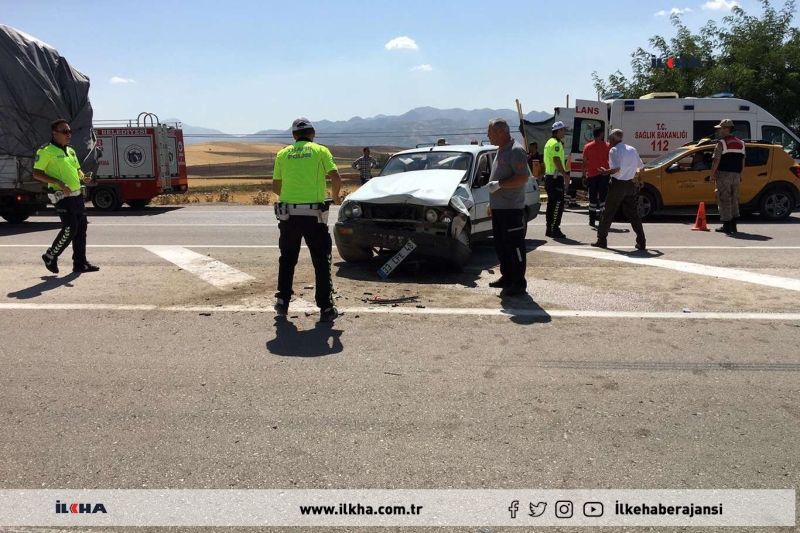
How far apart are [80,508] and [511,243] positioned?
4962 mm

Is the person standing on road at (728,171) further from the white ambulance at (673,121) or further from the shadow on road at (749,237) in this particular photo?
the white ambulance at (673,121)

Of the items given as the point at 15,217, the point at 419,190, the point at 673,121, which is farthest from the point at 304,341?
the point at 673,121

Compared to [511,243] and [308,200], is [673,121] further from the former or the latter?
[308,200]

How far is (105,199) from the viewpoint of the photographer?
748 inches

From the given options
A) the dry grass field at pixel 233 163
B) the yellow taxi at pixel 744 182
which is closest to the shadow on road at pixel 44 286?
the yellow taxi at pixel 744 182

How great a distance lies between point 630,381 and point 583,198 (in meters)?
15.8

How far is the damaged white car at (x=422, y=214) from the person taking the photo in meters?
7.72

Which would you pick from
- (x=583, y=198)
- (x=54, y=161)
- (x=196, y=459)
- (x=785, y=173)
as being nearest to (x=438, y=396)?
(x=196, y=459)

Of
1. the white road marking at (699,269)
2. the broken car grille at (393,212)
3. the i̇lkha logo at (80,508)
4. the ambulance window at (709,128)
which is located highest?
the ambulance window at (709,128)

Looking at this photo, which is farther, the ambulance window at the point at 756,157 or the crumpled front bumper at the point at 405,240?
the ambulance window at the point at 756,157

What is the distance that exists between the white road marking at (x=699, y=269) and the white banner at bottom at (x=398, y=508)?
16.0 ft

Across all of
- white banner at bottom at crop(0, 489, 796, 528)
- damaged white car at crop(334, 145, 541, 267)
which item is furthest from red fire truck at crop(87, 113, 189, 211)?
white banner at bottom at crop(0, 489, 796, 528)

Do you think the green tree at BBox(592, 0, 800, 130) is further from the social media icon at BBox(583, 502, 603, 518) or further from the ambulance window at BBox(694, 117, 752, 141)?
the social media icon at BBox(583, 502, 603, 518)

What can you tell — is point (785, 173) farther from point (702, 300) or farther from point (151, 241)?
point (151, 241)
